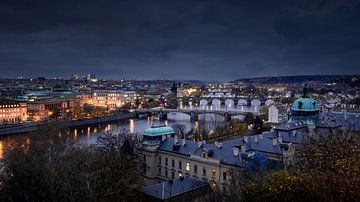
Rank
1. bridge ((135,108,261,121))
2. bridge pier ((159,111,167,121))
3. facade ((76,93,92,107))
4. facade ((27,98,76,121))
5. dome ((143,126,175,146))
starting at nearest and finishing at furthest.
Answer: dome ((143,126,175,146)), bridge ((135,108,261,121)), bridge pier ((159,111,167,121)), facade ((27,98,76,121)), facade ((76,93,92,107))

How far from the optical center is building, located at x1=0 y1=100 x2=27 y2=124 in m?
70.5

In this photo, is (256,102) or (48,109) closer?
(48,109)

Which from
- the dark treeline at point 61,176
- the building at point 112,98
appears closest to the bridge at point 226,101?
the building at point 112,98

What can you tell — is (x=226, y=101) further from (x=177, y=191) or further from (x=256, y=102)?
(x=177, y=191)

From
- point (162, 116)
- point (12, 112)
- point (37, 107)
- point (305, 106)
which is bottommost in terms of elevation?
point (162, 116)

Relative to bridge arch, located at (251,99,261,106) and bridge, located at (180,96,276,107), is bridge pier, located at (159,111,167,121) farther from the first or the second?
bridge arch, located at (251,99,261,106)

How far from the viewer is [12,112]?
238ft

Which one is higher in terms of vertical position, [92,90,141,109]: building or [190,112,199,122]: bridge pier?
[92,90,141,109]: building

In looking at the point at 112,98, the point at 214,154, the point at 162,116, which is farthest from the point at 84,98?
the point at 214,154

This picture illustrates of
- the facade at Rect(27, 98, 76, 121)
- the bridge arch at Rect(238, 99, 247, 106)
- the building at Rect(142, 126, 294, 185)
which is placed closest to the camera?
the building at Rect(142, 126, 294, 185)

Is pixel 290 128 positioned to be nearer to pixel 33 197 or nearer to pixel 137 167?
pixel 137 167

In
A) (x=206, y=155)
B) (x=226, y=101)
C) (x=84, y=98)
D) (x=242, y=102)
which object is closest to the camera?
(x=206, y=155)

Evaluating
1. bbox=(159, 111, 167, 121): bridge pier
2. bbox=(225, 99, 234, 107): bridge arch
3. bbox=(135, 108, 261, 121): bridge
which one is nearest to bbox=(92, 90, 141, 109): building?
bbox=(225, 99, 234, 107): bridge arch

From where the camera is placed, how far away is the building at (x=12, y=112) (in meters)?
70.5
